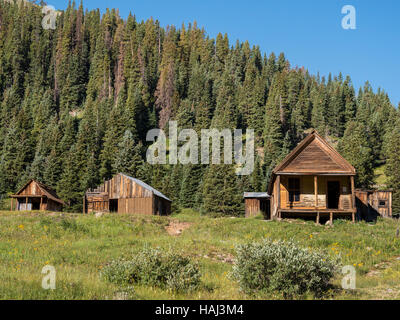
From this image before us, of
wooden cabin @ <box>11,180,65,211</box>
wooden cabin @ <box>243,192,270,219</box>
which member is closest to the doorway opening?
wooden cabin @ <box>11,180,65,211</box>

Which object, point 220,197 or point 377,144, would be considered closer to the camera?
point 220,197

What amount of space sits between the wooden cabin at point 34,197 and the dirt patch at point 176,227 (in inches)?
970

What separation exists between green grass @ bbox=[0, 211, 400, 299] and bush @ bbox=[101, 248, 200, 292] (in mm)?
398

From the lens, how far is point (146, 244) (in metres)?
18.0

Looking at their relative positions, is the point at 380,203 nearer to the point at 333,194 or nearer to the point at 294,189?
the point at 333,194

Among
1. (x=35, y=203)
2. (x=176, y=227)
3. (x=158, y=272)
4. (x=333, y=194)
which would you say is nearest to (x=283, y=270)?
(x=158, y=272)

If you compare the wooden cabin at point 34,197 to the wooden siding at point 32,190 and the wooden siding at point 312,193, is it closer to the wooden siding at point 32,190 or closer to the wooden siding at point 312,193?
the wooden siding at point 32,190

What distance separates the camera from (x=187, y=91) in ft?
422

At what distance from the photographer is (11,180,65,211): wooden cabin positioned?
172ft

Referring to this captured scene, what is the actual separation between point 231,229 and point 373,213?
945 inches

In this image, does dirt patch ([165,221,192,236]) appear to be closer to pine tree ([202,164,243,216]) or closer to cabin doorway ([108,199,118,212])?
cabin doorway ([108,199,118,212])

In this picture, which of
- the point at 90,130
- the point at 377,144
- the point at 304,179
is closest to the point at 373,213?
the point at 304,179

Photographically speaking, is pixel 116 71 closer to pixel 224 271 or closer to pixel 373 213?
pixel 373 213

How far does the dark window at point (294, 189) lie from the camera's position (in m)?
35.1
